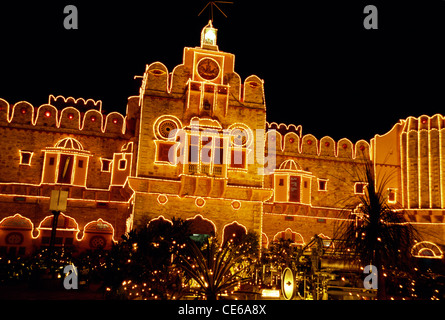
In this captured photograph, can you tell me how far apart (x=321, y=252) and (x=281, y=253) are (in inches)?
213

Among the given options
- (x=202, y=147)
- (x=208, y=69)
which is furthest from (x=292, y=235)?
(x=208, y=69)

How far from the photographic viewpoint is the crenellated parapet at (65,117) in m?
25.0

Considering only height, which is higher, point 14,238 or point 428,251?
point 428,251

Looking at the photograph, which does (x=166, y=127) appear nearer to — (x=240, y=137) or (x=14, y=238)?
(x=240, y=137)

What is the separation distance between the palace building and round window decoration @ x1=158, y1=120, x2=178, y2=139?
0.06 meters

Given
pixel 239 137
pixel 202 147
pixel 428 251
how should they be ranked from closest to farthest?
1. pixel 202 147
2. pixel 239 137
3. pixel 428 251

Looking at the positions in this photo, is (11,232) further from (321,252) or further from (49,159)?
(321,252)

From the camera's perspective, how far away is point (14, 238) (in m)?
23.6

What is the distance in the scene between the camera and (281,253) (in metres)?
19.1

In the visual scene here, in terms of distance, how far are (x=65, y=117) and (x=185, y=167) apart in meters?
8.41

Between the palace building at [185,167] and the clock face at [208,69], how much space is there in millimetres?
58

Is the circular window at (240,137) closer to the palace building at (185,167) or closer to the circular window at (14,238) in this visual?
the palace building at (185,167)

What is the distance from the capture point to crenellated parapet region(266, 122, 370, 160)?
2812cm

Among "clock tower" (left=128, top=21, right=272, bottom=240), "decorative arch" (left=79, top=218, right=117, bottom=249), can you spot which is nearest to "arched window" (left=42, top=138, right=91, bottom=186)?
"decorative arch" (left=79, top=218, right=117, bottom=249)
